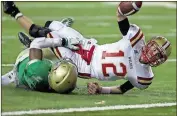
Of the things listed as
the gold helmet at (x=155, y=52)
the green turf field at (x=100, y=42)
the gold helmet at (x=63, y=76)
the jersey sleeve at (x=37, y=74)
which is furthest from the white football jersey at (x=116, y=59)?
the jersey sleeve at (x=37, y=74)

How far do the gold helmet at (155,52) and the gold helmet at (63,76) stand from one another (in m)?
0.75

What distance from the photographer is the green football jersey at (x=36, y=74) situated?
6609 mm

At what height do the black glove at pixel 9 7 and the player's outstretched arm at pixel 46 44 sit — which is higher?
the black glove at pixel 9 7

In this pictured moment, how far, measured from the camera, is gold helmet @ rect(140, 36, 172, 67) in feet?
21.8

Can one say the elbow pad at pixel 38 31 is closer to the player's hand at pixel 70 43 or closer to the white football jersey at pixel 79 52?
the white football jersey at pixel 79 52

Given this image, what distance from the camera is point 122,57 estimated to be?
6.84 metres

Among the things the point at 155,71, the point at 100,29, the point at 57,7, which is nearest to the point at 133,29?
the point at 155,71

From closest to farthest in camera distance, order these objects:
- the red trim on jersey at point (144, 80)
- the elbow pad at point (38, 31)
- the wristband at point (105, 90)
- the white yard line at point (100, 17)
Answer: the red trim on jersey at point (144, 80) → the wristband at point (105, 90) → the elbow pad at point (38, 31) → the white yard line at point (100, 17)

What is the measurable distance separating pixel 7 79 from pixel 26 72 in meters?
0.38

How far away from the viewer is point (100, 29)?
14320 millimetres

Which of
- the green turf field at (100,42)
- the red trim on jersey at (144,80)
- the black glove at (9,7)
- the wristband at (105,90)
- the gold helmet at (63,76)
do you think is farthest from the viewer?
the black glove at (9,7)

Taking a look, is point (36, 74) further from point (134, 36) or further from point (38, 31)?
point (134, 36)

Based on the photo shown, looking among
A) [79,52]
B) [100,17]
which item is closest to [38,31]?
[79,52]

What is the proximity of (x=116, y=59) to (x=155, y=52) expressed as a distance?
0.45 m
